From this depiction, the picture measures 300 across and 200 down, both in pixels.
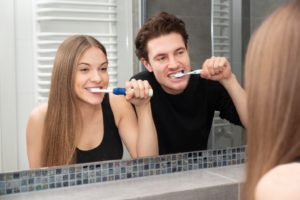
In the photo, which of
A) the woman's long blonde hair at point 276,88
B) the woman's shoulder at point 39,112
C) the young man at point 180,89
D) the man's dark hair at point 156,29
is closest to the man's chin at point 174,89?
the young man at point 180,89

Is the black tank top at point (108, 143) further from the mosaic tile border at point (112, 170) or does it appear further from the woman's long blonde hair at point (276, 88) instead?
the woman's long blonde hair at point (276, 88)

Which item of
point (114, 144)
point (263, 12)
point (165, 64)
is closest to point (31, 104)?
point (114, 144)

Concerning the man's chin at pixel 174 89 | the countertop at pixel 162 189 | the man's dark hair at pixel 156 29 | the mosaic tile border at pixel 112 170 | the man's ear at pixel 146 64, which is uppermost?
the man's dark hair at pixel 156 29

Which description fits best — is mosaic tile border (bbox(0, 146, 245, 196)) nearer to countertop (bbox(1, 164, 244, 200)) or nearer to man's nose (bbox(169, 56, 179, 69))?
countertop (bbox(1, 164, 244, 200))

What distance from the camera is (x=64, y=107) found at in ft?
3.82

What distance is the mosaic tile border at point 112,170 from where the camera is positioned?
113 cm

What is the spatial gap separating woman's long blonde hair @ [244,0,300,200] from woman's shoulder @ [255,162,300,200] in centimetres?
4

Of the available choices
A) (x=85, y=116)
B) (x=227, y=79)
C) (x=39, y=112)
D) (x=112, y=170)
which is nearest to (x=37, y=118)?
(x=39, y=112)

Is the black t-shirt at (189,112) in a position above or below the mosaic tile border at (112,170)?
above

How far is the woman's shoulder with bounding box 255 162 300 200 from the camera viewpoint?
0.67m

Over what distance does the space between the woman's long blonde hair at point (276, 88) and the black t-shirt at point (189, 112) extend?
55cm

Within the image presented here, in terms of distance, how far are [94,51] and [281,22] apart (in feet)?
1.90

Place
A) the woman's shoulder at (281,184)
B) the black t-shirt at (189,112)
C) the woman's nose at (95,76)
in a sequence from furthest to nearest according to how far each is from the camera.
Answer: the black t-shirt at (189,112) → the woman's nose at (95,76) → the woman's shoulder at (281,184)

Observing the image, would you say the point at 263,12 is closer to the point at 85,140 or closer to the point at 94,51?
the point at 94,51
